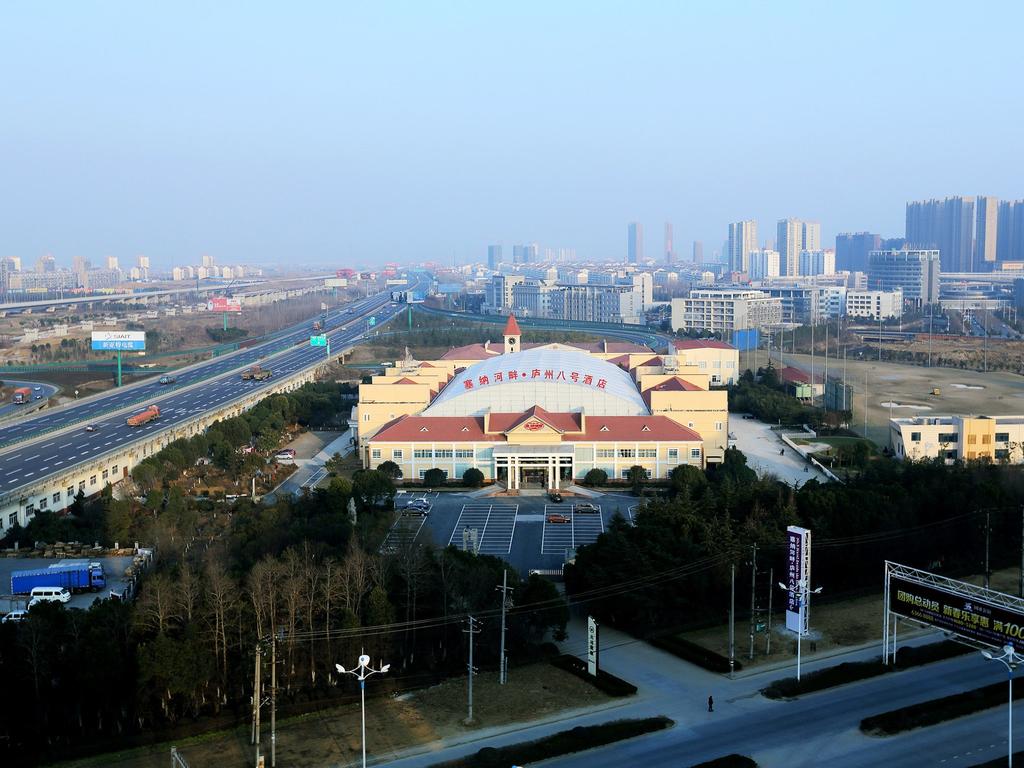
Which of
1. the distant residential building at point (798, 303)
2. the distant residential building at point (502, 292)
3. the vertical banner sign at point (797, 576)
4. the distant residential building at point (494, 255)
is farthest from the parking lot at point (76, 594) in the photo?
the distant residential building at point (494, 255)

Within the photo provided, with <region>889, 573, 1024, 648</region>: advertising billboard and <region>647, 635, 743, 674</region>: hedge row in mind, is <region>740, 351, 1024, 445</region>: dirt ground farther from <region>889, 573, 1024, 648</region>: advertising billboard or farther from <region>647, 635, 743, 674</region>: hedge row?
<region>889, 573, 1024, 648</region>: advertising billboard

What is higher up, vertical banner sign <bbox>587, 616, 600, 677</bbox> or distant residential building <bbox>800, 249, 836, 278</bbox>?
distant residential building <bbox>800, 249, 836, 278</bbox>

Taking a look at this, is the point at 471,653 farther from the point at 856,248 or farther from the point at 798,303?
the point at 856,248

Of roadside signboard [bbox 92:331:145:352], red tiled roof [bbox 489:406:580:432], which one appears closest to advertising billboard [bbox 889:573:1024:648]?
red tiled roof [bbox 489:406:580:432]

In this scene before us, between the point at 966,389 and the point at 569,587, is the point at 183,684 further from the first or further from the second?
the point at 966,389

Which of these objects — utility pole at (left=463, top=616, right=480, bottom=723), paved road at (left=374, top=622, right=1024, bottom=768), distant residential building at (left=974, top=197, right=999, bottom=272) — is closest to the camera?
paved road at (left=374, top=622, right=1024, bottom=768)

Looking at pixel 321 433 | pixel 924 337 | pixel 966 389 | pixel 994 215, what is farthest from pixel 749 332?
pixel 994 215

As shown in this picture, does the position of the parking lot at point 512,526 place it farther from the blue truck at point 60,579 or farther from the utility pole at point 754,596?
the blue truck at point 60,579
